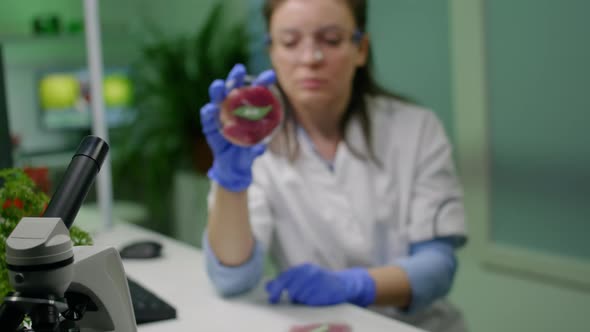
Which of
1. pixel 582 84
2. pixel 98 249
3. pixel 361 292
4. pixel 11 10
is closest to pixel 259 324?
pixel 361 292

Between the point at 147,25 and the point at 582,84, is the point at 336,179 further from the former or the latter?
the point at 147,25

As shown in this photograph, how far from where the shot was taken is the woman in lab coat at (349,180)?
121 centimetres

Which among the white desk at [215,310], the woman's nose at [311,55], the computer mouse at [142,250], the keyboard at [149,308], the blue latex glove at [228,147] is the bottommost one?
the computer mouse at [142,250]

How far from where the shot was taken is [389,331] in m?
0.85

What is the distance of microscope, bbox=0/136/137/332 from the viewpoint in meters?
0.46

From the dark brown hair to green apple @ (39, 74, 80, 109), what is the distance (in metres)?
1.45

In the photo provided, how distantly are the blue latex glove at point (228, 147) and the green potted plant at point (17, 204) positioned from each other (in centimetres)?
35

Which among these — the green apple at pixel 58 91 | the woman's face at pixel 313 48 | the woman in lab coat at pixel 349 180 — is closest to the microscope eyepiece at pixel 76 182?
the woman in lab coat at pixel 349 180

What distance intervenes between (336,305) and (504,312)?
1063 mm

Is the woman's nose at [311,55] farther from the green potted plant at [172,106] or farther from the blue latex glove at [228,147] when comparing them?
the green potted plant at [172,106]

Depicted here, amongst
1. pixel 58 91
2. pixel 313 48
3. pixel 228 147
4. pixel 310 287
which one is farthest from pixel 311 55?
pixel 58 91

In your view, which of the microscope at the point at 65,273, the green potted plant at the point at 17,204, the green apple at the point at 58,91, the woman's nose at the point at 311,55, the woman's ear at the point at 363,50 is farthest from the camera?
the green apple at the point at 58,91

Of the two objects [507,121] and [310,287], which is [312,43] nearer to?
[310,287]

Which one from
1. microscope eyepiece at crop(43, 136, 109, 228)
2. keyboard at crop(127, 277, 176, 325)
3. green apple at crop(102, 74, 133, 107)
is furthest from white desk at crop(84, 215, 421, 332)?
green apple at crop(102, 74, 133, 107)
